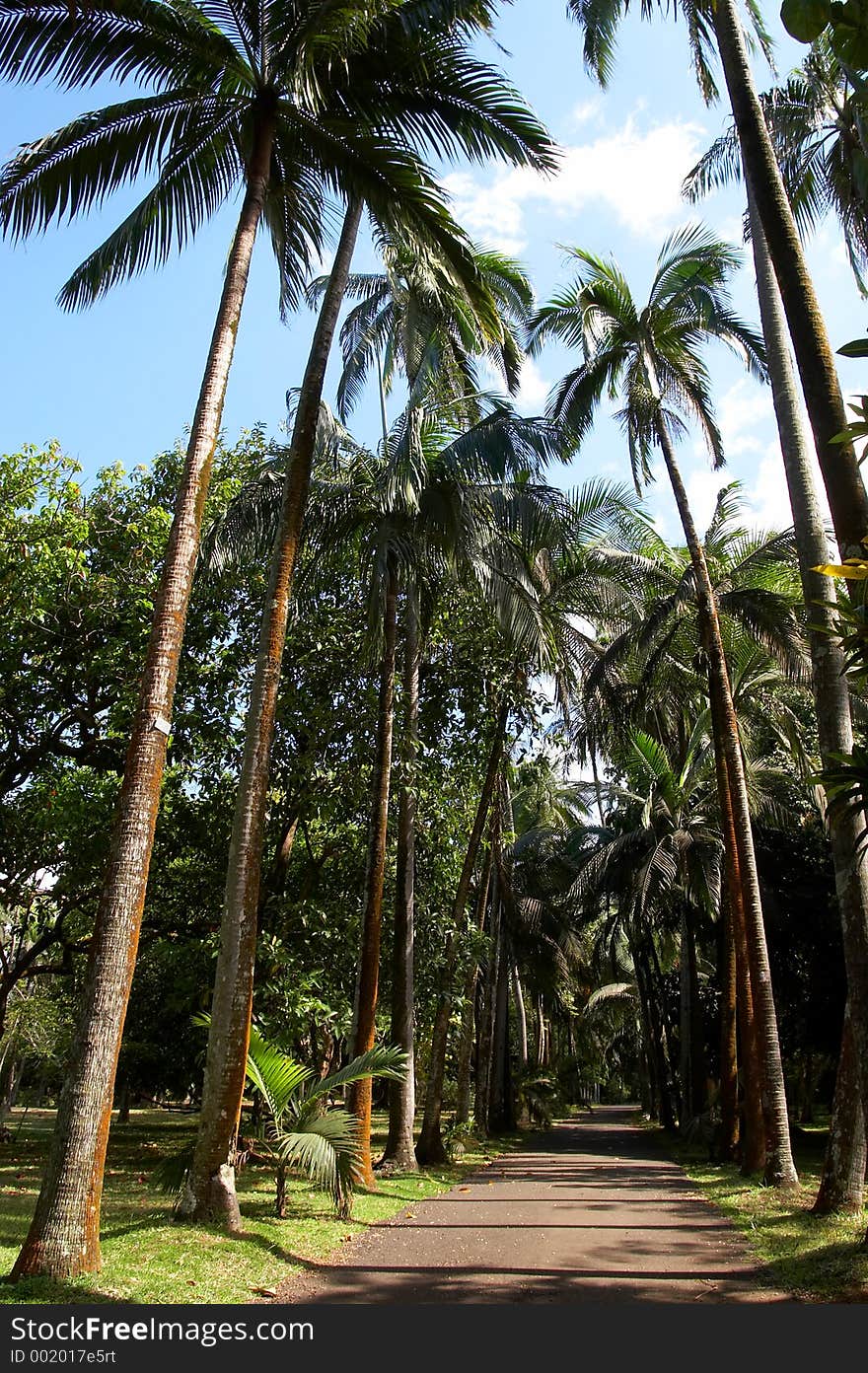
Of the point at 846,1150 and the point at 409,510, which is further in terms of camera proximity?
the point at 409,510

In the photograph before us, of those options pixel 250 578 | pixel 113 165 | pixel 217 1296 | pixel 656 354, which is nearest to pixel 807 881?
pixel 656 354

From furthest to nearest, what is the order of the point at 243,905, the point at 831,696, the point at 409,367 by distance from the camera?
the point at 409,367
the point at 243,905
the point at 831,696

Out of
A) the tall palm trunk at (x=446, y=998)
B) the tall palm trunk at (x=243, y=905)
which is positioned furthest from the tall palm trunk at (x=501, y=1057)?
the tall palm trunk at (x=243, y=905)

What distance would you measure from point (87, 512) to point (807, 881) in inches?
656

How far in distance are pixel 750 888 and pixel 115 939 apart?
9.60m

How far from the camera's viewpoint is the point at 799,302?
7422mm

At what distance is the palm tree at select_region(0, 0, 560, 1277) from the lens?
25.8 ft

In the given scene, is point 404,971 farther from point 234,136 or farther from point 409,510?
point 234,136

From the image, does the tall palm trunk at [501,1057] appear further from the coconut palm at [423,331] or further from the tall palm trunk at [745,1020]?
the coconut palm at [423,331]

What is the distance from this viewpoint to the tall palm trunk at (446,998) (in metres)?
14.6

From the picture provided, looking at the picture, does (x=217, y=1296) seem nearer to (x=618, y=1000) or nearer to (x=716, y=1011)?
(x=716, y=1011)

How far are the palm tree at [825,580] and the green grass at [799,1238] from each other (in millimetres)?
738

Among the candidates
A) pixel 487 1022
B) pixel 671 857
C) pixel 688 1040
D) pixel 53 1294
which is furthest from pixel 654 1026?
pixel 53 1294

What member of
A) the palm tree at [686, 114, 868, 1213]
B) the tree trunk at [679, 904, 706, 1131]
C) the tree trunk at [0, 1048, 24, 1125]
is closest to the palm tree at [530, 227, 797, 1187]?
the palm tree at [686, 114, 868, 1213]
